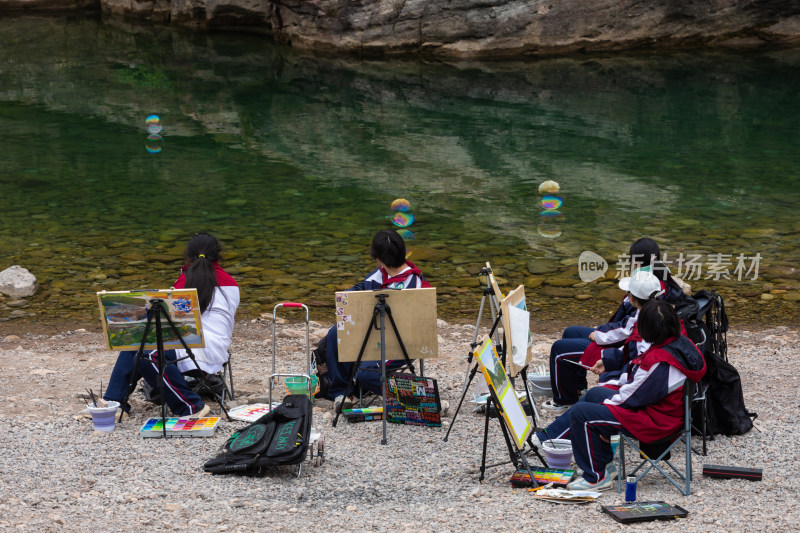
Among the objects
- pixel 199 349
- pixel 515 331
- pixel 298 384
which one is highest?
pixel 515 331

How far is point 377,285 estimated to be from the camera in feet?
23.7

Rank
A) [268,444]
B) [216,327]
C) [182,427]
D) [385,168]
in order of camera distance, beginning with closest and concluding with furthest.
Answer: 1. [268,444]
2. [182,427]
3. [216,327]
4. [385,168]

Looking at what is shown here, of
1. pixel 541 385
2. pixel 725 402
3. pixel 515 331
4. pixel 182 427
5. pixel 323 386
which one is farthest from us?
pixel 541 385

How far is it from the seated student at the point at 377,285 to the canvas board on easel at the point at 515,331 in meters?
1.10

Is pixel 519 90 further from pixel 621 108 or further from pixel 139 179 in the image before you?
pixel 139 179

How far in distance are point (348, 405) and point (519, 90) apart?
19.2 meters

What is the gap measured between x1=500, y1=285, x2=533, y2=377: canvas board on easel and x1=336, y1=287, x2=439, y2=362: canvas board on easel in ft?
1.99

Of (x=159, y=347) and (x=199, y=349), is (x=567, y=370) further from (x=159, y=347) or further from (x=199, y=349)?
(x=159, y=347)

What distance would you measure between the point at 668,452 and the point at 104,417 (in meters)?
3.81

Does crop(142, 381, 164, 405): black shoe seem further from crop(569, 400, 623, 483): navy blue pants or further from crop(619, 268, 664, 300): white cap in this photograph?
crop(619, 268, 664, 300): white cap

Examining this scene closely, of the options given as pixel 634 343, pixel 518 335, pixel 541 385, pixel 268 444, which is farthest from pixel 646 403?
pixel 268 444

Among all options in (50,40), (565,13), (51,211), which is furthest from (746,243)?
(50,40)

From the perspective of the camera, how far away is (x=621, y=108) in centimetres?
2319

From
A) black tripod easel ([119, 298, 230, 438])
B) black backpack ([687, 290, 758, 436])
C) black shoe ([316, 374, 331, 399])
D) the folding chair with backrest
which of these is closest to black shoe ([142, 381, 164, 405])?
black tripod easel ([119, 298, 230, 438])
